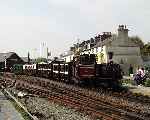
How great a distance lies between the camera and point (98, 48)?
80.5m

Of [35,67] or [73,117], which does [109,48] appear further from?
[73,117]

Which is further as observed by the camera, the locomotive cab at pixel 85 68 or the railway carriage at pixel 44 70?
the railway carriage at pixel 44 70

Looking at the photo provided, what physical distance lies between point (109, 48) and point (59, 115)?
60.9 meters

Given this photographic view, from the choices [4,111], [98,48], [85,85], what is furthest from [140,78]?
[98,48]

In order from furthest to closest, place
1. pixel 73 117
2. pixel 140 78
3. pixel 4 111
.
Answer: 1. pixel 140 78
2. pixel 4 111
3. pixel 73 117

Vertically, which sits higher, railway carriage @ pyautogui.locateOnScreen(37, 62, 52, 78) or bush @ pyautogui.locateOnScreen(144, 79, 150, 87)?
railway carriage @ pyautogui.locateOnScreen(37, 62, 52, 78)

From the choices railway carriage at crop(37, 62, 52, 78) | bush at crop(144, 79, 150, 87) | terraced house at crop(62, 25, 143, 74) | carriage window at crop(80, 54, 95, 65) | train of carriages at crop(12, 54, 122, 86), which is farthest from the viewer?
terraced house at crop(62, 25, 143, 74)

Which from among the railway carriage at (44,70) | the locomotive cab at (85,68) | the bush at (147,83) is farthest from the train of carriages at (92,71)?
the railway carriage at (44,70)

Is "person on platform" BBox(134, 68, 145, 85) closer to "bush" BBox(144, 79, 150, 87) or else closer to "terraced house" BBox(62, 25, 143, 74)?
"bush" BBox(144, 79, 150, 87)

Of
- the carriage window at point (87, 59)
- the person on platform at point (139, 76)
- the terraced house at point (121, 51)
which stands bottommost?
the person on platform at point (139, 76)

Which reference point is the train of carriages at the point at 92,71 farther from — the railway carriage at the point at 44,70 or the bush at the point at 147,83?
the railway carriage at the point at 44,70

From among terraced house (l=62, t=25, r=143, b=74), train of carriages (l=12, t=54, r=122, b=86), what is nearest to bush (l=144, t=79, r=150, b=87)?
train of carriages (l=12, t=54, r=122, b=86)

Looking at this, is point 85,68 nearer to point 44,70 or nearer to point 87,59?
point 87,59

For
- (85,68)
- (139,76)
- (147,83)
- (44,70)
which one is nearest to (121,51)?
(44,70)
